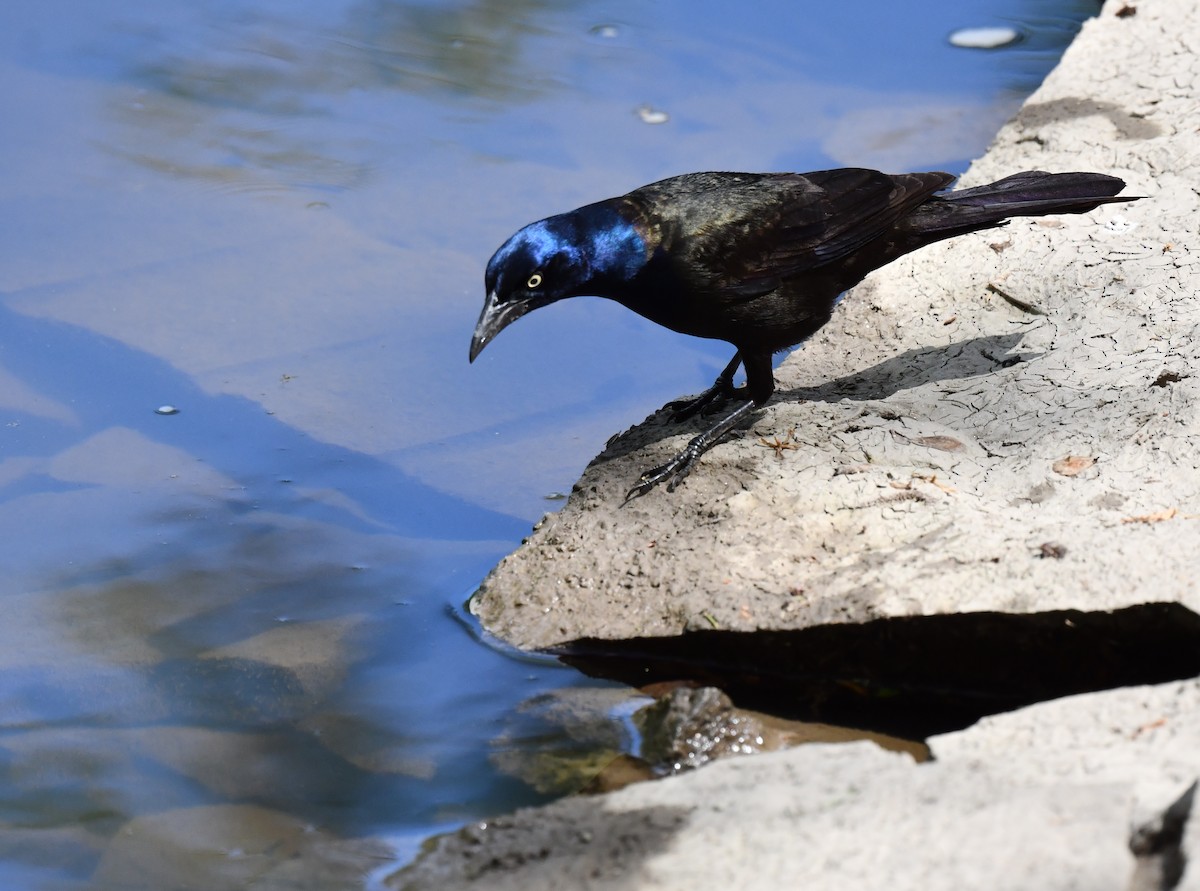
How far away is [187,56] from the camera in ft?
25.4

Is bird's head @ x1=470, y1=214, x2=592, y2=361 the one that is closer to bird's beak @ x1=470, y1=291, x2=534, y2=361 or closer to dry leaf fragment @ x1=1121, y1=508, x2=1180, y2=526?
bird's beak @ x1=470, y1=291, x2=534, y2=361

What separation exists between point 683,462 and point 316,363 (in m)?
1.84

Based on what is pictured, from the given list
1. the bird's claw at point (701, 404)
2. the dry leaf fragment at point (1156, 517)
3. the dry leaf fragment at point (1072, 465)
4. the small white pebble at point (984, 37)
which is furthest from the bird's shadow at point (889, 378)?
the small white pebble at point (984, 37)

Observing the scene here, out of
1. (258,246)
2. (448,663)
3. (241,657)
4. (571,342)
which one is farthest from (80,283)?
(448,663)

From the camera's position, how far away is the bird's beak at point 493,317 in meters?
4.24

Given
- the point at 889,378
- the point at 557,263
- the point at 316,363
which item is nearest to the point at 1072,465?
Result: the point at 889,378

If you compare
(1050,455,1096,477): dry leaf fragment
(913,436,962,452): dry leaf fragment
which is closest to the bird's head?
(913,436,962,452): dry leaf fragment

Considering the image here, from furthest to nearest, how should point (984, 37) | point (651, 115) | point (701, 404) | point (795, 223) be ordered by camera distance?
point (984, 37), point (651, 115), point (701, 404), point (795, 223)

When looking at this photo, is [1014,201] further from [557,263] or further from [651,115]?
[651,115]

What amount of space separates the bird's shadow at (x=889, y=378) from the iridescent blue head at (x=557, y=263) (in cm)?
51

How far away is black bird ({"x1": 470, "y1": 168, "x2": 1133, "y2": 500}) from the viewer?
434 centimetres

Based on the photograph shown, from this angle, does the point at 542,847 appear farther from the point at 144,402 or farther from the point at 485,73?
the point at 485,73

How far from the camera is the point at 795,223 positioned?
466 centimetres

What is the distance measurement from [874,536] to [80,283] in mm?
3662
